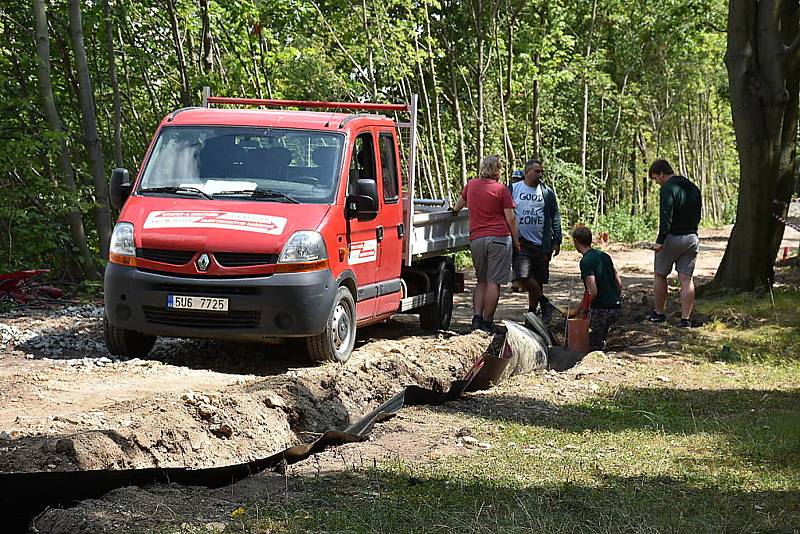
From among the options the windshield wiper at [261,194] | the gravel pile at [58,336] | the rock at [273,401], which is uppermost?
the windshield wiper at [261,194]

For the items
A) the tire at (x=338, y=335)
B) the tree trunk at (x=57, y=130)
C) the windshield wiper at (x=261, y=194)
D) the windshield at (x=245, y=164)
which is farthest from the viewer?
the tree trunk at (x=57, y=130)

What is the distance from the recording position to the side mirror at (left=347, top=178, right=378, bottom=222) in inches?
396

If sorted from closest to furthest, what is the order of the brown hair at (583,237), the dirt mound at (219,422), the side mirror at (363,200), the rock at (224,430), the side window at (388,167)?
the dirt mound at (219,422), the rock at (224,430), the side mirror at (363,200), the side window at (388,167), the brown hair at (583,237)

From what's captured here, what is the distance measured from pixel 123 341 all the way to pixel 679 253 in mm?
6450

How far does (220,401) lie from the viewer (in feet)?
22.4

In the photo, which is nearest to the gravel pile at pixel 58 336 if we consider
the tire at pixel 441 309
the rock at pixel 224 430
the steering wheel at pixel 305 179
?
the steering wheel at pixel 305 179

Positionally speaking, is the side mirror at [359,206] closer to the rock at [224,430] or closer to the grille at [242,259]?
the grille at [242,259]

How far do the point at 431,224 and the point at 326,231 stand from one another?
3.20 metres

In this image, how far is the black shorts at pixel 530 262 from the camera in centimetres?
1278

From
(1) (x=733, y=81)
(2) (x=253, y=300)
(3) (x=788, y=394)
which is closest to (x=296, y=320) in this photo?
(2) (x=253, y=300)

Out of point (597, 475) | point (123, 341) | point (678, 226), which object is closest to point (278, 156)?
point (123, 341)

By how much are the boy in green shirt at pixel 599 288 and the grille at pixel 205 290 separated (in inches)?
152

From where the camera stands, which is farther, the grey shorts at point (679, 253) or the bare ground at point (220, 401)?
the grey shorts at point (679, 253)

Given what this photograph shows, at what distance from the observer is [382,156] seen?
11234mm
